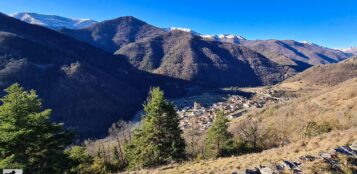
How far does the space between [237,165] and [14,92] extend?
55.1 ft

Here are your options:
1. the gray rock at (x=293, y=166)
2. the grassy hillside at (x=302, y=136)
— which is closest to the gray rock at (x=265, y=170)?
the grassy hillside at (x=302, y=136)

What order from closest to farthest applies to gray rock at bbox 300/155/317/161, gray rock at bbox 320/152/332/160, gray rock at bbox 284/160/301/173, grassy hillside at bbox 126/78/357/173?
1. gray rock at bbox 284/160/301/173
2. gray rock at bbox 320/152/332/160
3. gray rock at bbox 300/155/317/161
4. grassy hillside at bbox 126/78/357/173

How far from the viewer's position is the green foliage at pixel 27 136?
886 inches

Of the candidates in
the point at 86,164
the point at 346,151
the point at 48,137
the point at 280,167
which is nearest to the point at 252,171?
the point at 280,167

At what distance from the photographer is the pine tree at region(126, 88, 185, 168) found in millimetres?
33969

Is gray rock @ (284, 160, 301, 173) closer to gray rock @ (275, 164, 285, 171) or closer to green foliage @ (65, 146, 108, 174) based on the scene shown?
gray rock @ (275, 164, 285, 171)

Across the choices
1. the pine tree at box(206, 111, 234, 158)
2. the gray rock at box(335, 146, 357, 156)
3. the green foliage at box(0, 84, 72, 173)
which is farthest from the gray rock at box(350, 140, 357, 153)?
the pine tree at box(206, 111, 234, 158)

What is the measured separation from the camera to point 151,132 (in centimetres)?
3472

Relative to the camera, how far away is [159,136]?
34.8 metres

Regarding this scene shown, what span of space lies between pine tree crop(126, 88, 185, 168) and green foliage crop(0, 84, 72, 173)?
34.8 feet

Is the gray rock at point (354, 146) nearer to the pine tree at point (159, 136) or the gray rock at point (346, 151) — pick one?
the gray rock at point (346, 151)

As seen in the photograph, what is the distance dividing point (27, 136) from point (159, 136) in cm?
1467

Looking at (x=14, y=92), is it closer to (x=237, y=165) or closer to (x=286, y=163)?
(x=237, y=165)

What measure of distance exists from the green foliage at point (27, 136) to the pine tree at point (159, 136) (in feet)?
34.8
